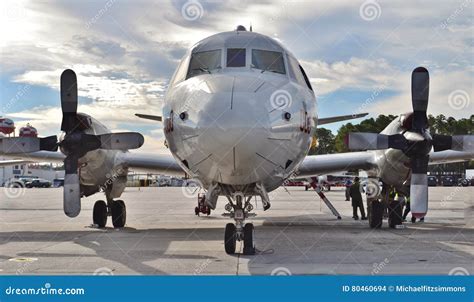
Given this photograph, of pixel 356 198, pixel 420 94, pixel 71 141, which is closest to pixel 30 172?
pixel 356 198

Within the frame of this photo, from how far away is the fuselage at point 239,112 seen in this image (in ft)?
28.2

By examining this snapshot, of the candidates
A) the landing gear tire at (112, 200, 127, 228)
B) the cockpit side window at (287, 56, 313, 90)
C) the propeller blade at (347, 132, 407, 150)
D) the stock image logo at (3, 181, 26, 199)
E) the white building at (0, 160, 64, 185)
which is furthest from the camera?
the white building at (0, 160, 64, 185)

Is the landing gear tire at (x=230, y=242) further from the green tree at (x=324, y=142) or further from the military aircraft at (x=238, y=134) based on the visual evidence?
the green tree at (x=324, y=142)

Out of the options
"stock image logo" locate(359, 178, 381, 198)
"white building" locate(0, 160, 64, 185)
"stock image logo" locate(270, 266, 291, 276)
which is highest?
"stock image logo" locate(359, 178, 381, 198)

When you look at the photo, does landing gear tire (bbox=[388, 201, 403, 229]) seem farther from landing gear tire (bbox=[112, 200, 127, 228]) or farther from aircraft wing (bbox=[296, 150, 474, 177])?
landing gear tire (bbox=[112, 200, 127, 228])

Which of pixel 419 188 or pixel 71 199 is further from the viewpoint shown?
pixel 71 199

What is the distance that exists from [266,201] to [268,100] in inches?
88.2

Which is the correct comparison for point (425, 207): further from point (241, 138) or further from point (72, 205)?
point (72, 205)

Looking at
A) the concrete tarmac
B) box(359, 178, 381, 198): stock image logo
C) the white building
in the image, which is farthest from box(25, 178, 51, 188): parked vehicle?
box(359, 178, 381, 198): stock image logo

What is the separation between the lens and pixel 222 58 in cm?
1063

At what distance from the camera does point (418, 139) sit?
1237 cm

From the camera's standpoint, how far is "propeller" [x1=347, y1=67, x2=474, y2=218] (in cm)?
1230

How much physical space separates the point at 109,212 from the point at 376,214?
7.75 m

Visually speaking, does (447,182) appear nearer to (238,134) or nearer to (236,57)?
(236,57)
